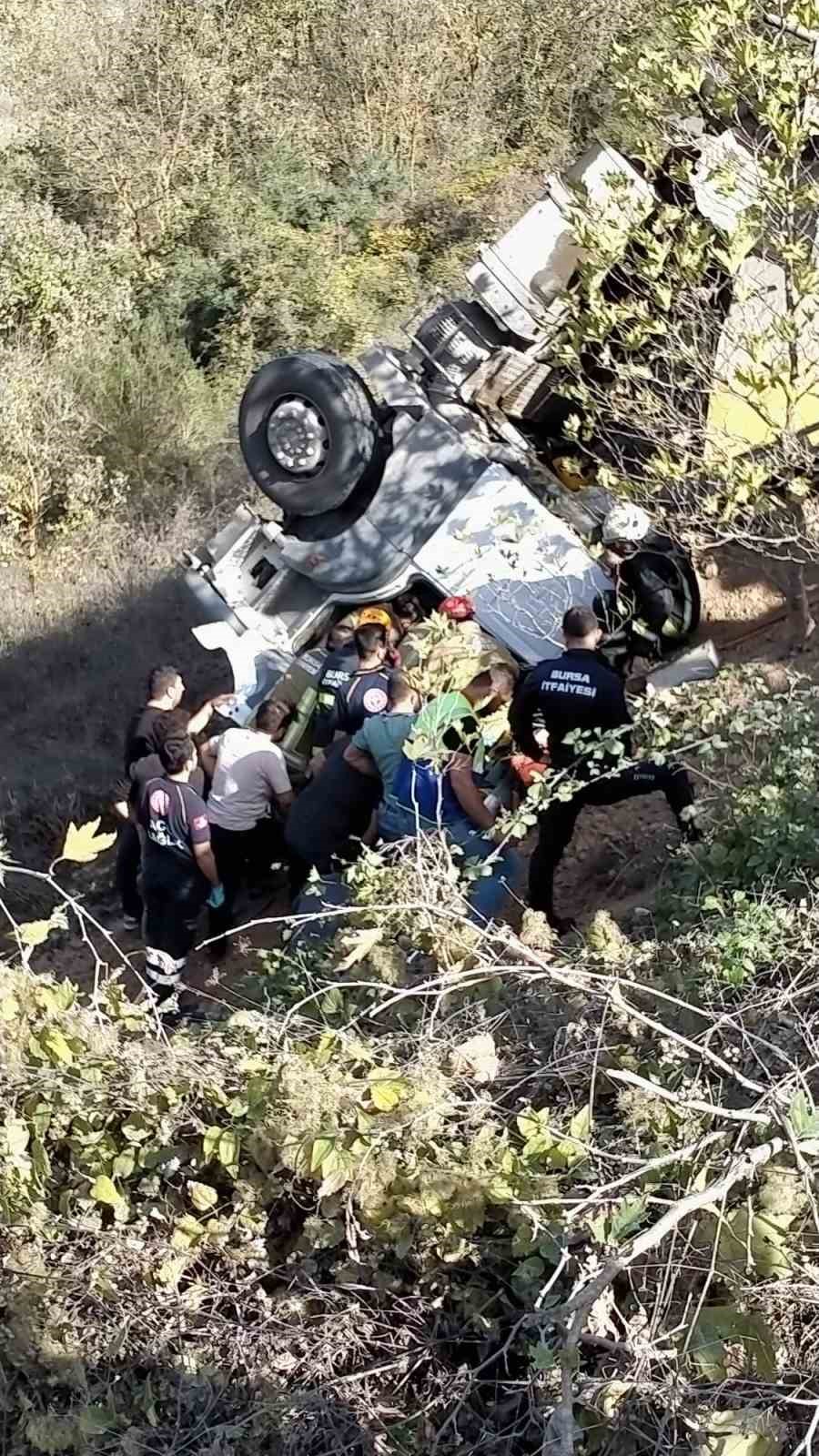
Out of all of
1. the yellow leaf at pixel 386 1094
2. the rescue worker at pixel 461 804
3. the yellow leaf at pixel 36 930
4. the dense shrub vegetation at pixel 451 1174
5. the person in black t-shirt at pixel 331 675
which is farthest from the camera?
the person in black t-shirt at pixel 331 675

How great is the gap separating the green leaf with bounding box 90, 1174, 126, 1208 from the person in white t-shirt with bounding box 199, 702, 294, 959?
279 centimetres

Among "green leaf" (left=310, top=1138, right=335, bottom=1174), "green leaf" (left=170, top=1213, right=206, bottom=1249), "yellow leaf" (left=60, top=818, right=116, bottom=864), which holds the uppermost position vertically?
"yellow leaf" (left=60, top=818, right=116, bottom=864)

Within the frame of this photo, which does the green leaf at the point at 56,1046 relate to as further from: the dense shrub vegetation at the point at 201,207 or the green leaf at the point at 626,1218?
the dense shrub vegetation at the point at 201,207

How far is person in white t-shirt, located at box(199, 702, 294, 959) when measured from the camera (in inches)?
247

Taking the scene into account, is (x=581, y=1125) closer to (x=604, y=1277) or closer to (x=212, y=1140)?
(x=604, y=1277)

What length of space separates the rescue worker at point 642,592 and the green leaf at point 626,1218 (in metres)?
3.83

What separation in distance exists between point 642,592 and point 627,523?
0.33 meters

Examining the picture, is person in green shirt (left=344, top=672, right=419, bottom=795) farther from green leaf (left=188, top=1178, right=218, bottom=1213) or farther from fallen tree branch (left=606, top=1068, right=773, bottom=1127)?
fallen tree branch (left=606, top=1068, right=773, bottom=1127)

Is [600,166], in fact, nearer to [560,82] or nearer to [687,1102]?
[687,1102]

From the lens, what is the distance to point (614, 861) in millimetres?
6469

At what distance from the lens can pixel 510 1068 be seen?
3609 millimetres

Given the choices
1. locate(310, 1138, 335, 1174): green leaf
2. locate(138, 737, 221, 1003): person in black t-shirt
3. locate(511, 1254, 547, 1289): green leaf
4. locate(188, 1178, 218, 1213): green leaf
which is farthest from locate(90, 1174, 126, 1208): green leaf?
locate(138, 737, 221, 1003): person in black t-shirt

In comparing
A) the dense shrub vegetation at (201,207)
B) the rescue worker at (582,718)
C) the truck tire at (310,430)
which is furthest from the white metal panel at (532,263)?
the dense shrub vegetation at (201,207)

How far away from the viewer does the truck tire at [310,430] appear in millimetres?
6660
